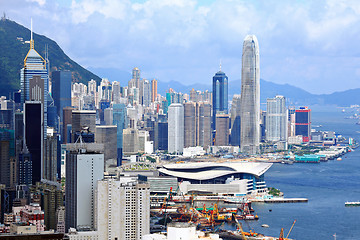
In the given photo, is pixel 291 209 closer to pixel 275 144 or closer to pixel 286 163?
pixel 286 163

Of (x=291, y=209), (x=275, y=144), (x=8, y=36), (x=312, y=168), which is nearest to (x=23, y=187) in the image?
(x=291, y=209)

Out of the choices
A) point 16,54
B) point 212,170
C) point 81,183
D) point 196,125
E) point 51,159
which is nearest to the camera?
point 81,183

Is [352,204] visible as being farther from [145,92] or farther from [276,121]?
[145,92]

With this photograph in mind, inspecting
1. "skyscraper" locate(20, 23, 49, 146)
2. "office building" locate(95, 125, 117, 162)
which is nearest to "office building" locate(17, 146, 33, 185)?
"skyscraper" locate(20, 23, 49, 146)

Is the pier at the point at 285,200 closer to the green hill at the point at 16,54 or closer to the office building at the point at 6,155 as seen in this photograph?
the office building at the point at 6,155

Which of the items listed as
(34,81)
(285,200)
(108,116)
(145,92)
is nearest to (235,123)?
(145,92)

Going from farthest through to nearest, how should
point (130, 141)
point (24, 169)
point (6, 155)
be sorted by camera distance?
1. point (130, 141)
2. point (6, 155)
3. point (24, 169)
